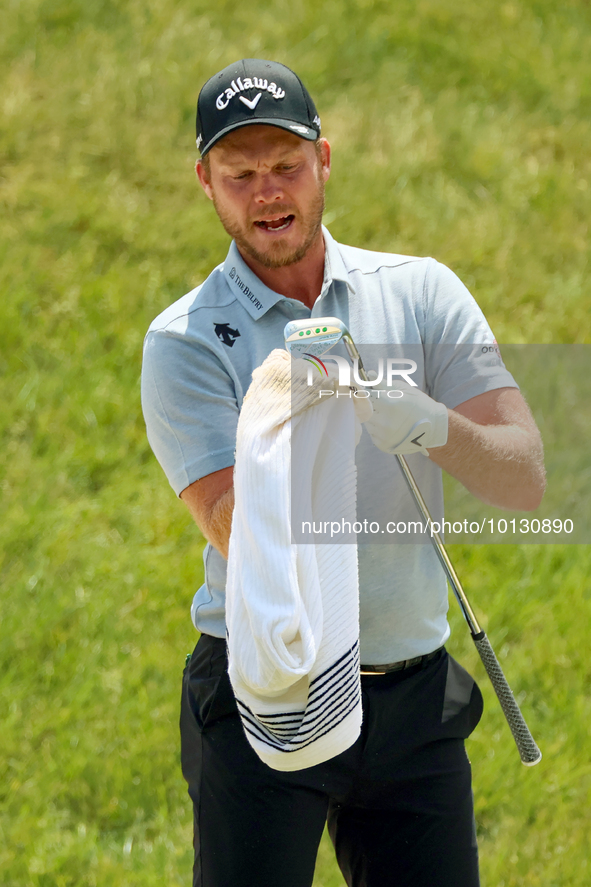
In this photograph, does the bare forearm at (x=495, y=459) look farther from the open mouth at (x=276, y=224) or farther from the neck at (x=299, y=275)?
the open mouth at (x=276, y=224)

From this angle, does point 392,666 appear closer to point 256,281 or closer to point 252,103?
point 256,281

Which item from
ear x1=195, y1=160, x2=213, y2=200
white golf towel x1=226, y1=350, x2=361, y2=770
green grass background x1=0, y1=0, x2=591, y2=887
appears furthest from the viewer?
green grass background x1=0, y1=0, x2=591, y2=887

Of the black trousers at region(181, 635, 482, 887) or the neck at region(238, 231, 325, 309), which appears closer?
the black trousers at region(181, 635, 482, 887)

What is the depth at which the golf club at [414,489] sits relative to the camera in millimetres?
2119

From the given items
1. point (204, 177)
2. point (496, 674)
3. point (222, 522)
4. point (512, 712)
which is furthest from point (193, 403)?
point (512, 712)

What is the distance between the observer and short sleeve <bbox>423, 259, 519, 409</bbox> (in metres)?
2.61

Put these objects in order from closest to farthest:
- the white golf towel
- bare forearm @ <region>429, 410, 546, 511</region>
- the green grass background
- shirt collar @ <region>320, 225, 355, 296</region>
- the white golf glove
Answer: the white golf towel < the white golf glove < bare forearm @ <region>429, 410, 546, 511</region> < shirt collar @ <region>320, 225, 355, 296</region> < the green grass background

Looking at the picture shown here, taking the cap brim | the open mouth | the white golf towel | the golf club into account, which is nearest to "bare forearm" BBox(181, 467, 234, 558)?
the white golf towel

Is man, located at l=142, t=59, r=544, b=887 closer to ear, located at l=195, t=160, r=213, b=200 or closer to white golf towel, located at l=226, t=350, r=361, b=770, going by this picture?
ear, located at l=195, t=160, r=213, b=200

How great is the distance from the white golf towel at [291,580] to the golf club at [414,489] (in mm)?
77

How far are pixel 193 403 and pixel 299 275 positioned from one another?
1.74 ft

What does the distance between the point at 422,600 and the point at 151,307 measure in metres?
4.36

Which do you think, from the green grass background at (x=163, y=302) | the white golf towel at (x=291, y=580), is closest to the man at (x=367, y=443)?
the white golf towel at (x=291, y=580)

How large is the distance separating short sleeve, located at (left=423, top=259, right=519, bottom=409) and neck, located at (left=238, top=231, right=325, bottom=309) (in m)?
0.33
